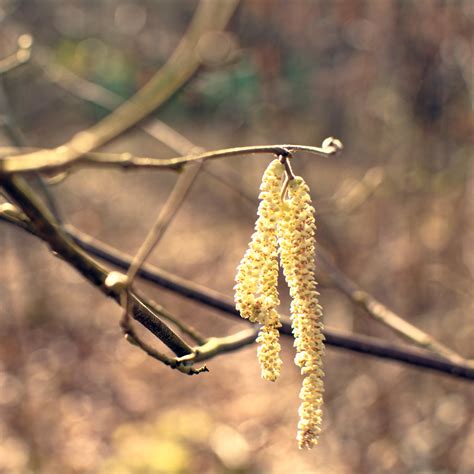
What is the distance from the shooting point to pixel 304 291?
0.88 meters

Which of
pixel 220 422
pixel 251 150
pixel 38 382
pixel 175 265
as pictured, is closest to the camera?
pixel 251 150

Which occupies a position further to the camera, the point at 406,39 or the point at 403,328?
→ the point at 406,39

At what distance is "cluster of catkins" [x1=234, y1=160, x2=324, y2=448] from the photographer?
0.84 m

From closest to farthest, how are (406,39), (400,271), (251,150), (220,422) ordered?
(251,150) → (406,39) → (400,271) → (220,422)

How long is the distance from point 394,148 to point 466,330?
1.22m

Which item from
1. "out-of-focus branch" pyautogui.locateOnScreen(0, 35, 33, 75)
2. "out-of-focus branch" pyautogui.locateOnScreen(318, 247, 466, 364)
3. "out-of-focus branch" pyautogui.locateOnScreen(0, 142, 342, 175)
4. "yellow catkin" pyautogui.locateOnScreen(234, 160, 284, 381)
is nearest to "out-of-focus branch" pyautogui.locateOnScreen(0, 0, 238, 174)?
"out-of-focus branch" pyautogui.locateOnScreen(0, 142, 342, 175)

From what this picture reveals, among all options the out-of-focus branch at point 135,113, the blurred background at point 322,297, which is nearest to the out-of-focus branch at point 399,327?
the blurred background at point 322,297

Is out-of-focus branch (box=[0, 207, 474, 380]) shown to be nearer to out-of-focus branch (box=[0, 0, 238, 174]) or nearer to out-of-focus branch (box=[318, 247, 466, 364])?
out-of-focus branch (box=[318, 247, 466, 364])

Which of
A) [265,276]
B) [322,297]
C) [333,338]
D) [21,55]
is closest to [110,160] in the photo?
[265,276]

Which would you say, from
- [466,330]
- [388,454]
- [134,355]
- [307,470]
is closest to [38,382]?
[134,355]

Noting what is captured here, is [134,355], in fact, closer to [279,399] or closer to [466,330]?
[279,399]

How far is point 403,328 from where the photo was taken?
1772mm

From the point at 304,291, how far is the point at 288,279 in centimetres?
3

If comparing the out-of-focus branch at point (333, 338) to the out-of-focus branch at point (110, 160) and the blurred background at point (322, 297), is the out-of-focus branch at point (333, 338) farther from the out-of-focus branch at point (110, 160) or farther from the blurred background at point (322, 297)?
the blurred background at point (322, 297)
